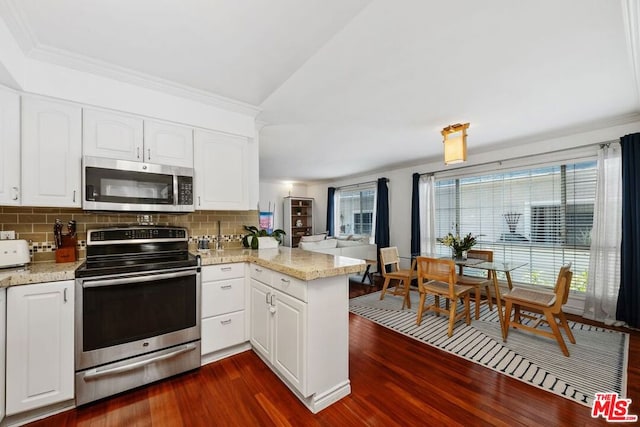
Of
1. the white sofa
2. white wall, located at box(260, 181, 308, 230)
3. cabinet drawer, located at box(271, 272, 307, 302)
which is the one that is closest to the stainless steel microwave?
cabinet drawer, located at box(271, 272, 307, 302)

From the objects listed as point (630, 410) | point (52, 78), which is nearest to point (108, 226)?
point (52, 78)

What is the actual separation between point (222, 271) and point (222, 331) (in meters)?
0.52

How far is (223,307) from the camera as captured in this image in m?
2.33

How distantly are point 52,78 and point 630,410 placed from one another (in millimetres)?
4663

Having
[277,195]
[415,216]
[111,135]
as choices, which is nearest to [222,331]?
[111,135]

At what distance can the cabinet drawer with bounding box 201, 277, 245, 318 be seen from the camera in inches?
88.5

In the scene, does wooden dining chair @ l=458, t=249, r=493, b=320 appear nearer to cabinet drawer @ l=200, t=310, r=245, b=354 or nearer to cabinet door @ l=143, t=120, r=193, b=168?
cabinet drawer @ l=200, t=310, r=245, b=354

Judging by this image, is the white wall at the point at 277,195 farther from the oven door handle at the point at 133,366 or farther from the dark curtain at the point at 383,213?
the oven door handle at the point at 133,366

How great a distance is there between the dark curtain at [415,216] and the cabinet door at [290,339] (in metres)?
3.90

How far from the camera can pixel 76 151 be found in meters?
2.04

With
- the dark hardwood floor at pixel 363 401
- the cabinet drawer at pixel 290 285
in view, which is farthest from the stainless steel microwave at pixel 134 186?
the dark hardwood floor at pixel 363 401

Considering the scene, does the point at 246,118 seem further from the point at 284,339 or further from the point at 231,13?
the point at 284,339

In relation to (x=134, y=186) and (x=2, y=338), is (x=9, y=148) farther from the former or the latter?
(x=2, y=338)

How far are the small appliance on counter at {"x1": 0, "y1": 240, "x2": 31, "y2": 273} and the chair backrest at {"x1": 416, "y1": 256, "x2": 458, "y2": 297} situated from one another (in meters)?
3.52
